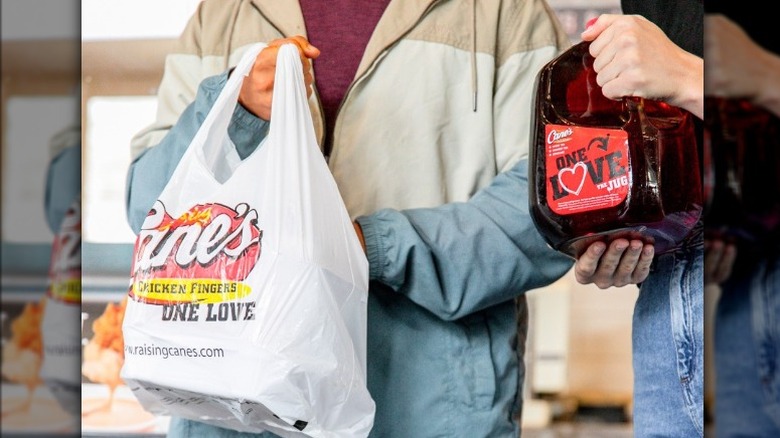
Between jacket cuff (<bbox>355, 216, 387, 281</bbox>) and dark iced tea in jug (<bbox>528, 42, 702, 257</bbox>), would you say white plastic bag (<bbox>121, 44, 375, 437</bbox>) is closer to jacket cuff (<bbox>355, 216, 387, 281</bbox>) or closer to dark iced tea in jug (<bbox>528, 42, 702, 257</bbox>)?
jacket cuff (<bbox>355, 216, 387, 281</bbox>)

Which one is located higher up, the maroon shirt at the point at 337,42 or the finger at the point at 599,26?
the maroon shirt at the point at 337,42

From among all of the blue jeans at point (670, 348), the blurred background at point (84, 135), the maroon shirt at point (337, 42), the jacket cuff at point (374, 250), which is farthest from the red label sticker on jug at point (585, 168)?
the blurred background at point (84, 135)

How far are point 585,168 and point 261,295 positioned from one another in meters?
0.37

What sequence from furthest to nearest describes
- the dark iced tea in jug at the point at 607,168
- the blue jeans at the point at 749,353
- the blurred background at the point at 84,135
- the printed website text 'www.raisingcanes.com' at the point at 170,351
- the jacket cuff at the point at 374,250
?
the jacket cuff at the point at 374,250 → the printed website text 'www.raisingcanes.com' at the point at 170,351 → the dark iced tea in jug at the point at 607,168 → the blurred background at the point at 84,135 → the blue jeans at the point at 749,353

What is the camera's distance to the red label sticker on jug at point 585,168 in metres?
0.86

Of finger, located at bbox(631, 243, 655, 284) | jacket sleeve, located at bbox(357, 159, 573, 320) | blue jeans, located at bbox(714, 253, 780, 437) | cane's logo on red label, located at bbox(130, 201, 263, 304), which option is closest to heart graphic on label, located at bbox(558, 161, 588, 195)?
finger, located at bbox(631, 243, 655, 284)

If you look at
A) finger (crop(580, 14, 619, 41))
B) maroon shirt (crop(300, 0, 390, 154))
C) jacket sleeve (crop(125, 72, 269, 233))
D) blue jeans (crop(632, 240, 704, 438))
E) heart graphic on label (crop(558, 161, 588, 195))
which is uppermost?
maroon shirt (crop(300, 0, 390, 154))

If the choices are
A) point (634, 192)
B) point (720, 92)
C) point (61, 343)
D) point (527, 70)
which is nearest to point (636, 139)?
point (634, 192)

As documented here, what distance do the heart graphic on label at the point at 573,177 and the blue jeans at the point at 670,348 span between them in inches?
5.9

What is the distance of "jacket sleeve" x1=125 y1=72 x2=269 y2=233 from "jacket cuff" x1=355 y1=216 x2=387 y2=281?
21cm

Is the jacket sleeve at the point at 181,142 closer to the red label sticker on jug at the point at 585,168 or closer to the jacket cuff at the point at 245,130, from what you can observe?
the jacket cuff at the point at 245,130

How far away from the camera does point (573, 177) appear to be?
0.90m

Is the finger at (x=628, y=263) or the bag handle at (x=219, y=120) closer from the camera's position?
the finger at (x=628, y=263)

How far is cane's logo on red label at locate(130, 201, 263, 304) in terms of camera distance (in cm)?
97
